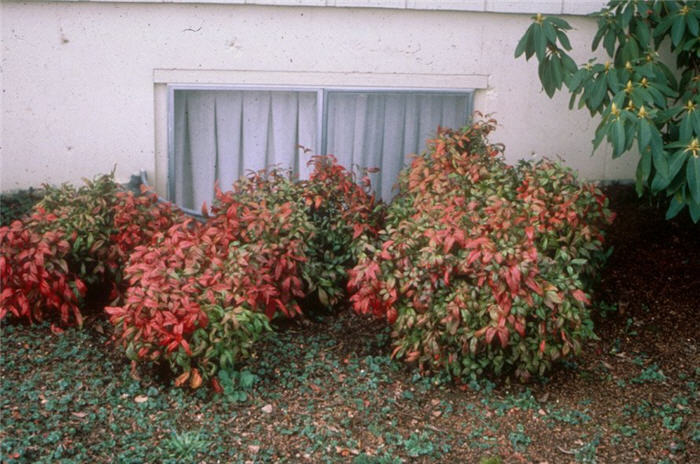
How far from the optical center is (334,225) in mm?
5422

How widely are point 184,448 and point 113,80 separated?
3033mm

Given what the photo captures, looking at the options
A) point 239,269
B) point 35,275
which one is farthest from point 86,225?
point 239,269

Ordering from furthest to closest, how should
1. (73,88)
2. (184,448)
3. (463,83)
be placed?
(463,83) → (73,88) → (184,448)

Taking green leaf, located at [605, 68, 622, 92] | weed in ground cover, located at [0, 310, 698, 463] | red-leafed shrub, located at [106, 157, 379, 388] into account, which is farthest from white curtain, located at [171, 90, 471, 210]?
weed in ground cover, located at [0, 310, 698, 463]

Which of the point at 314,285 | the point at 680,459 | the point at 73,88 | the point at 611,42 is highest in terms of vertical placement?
the point at 611,42

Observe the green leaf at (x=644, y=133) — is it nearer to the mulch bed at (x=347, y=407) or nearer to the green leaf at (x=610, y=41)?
the green leaf at (x=610, y=41)

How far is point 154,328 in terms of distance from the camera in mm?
4145

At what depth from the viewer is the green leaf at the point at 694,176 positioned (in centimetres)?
447

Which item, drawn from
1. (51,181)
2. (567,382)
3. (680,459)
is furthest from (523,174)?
(51,181)

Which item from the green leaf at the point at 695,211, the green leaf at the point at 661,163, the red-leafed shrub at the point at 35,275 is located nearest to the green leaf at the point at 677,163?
the green leaf at the point at 661,163

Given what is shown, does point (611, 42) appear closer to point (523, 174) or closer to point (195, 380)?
point (523, 174)

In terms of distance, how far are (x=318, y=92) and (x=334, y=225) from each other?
4.13 feet

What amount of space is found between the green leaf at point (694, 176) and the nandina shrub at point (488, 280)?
0.69 m

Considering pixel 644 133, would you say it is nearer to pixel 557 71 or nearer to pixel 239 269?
pixel 557 71
